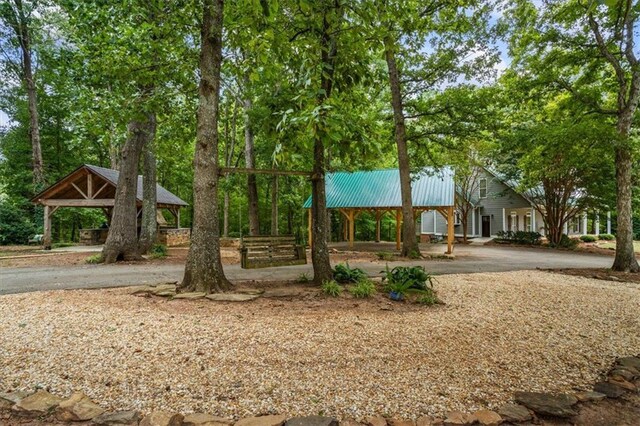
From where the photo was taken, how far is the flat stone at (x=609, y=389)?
2742 mm

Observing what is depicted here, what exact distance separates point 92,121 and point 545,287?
32.7 feet

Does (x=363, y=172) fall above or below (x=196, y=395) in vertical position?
above

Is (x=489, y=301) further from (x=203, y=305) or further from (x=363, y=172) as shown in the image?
(x=363, y=172)

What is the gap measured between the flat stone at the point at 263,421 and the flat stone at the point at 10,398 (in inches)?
67.6

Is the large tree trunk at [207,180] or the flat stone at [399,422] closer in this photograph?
the flat stone at [399,422]

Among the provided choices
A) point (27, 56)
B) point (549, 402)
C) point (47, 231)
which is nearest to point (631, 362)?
point (549, 402)

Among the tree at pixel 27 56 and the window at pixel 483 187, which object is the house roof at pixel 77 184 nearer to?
the tree at pixel 27 56

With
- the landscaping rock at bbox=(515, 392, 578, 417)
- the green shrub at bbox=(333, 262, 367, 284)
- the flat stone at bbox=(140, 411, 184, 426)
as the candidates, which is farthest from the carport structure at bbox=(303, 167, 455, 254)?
the flat stone at bbox=(140, 411, 184, 426)

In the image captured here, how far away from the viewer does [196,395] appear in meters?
2.52

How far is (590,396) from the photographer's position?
2.68 metres

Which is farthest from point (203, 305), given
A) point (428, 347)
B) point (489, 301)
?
point (489, 301)

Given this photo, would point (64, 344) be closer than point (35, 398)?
No

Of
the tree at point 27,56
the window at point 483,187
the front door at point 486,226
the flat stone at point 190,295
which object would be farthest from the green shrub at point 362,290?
the front door at point 486,226

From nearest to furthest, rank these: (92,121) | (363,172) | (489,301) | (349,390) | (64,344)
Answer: (349,390)
(64,344)
(489,301)
(92,121)
(363,172)
